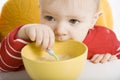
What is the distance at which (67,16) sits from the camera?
2.32ft

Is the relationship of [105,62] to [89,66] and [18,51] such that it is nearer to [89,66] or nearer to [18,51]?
[89,66]

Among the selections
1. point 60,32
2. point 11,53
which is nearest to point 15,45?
point 11,53

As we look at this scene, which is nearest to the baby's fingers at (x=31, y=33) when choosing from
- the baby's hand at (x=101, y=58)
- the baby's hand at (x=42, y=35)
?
the baby's hand at (x=42, y=35)

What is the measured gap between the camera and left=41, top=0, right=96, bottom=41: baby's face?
0.70m

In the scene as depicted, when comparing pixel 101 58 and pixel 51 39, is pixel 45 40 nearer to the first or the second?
pixel 51 39

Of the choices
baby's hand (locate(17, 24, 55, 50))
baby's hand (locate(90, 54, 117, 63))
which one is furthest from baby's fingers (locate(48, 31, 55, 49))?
baby's hand (locate(90, 54, 117, 63))

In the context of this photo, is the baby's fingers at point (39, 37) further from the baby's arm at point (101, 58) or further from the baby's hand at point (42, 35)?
the baby's arm at point (101, 58)

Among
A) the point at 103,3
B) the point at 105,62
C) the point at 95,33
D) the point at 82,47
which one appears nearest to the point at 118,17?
the point at 103,3

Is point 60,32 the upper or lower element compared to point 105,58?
upper

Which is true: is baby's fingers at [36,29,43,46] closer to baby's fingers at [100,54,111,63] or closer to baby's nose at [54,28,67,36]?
baby's nose at [54,28,67,36]

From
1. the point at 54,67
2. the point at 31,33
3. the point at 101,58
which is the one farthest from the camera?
the point at 101,58

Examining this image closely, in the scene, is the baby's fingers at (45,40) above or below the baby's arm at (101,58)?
above

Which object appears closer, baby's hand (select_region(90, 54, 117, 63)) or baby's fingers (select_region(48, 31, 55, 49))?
baby's fingers (select_region(48, 31, 55, 49))

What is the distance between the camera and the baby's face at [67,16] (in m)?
0.70
